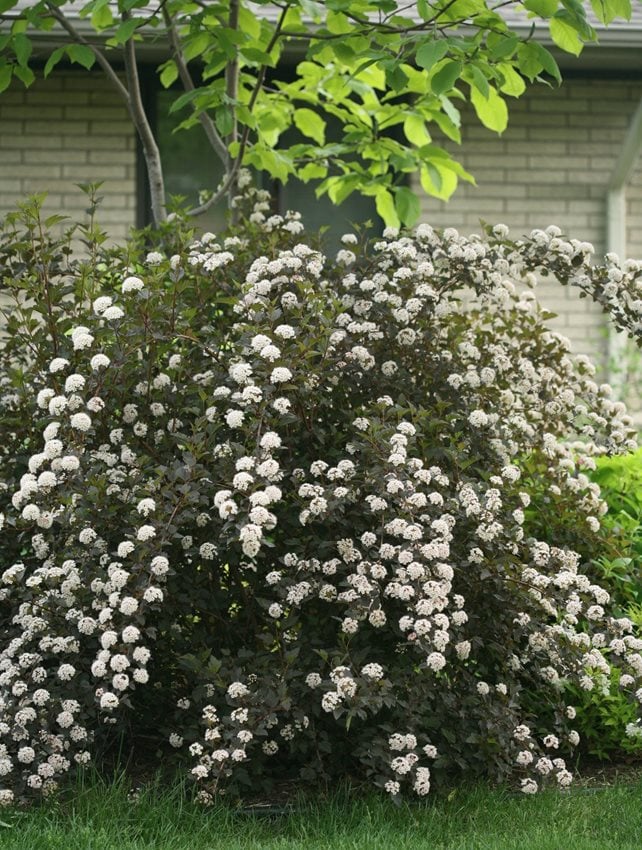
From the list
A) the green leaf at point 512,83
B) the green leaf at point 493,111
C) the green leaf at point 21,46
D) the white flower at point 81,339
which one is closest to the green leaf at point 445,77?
the green leaf at point 512,83

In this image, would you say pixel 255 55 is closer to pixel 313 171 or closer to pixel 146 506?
pixel 313 171

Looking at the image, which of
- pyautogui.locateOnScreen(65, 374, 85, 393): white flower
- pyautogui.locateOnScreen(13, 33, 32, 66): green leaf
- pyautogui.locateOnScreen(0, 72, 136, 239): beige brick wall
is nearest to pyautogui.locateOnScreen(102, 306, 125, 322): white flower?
pyautogui.locateOnScreen(65, 374, 85, 393): white flower

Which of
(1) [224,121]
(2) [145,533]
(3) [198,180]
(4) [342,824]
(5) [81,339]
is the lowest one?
(4) [342,824]

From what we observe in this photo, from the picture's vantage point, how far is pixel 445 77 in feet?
12.5

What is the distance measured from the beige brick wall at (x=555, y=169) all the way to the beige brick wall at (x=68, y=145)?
225 cm

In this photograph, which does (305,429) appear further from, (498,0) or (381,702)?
(498,0)

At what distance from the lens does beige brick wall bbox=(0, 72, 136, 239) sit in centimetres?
827

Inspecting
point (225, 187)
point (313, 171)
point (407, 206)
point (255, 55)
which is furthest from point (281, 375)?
point (313, 171)

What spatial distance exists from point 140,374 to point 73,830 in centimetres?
148

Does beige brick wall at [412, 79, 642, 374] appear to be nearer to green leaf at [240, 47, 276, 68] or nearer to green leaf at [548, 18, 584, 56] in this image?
green leaf at [240, 47, 276, 68]

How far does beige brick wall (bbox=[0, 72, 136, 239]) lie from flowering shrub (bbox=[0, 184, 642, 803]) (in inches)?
161

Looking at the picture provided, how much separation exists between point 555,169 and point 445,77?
5057 millimetres

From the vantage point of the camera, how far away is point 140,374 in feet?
12.7

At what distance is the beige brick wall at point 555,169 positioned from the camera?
852 centimetres
